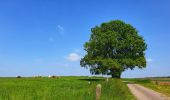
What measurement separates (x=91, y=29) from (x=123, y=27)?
7.96 meters

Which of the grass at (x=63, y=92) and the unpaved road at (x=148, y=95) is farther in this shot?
the unpaved road at (x=148, y=95)

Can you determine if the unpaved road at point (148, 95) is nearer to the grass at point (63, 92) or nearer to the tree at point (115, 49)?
the grass at point (63, 92)

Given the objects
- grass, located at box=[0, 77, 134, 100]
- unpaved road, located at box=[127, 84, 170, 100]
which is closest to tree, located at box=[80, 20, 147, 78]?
unpaved road, located at box=[127, 84, 170, 100]

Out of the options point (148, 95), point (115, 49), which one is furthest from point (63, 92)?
point (115, 49)

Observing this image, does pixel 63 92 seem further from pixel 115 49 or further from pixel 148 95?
pixel 115 49

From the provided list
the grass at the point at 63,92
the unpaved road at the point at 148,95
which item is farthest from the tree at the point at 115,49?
the grass at the point at 63,92

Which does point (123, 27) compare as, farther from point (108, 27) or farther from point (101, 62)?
point (101, 62)

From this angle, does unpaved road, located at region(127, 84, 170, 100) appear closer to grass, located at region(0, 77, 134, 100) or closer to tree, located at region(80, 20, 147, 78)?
grass, located at region(0, 77, 134, 100)

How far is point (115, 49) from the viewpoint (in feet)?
301

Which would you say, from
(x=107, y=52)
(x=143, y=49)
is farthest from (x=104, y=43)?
(x=143, y=49)

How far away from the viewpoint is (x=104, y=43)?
9031cm

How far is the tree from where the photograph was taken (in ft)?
294

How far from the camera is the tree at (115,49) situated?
8969 centimetres

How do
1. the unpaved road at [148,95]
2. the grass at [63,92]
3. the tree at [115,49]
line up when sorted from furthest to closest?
the tree at [115,49] < the unpaved road at [148,95] < the grass at [63,92]
